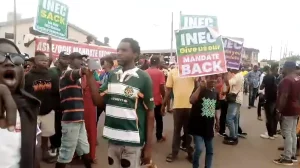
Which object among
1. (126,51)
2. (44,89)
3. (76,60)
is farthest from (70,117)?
(126,51)

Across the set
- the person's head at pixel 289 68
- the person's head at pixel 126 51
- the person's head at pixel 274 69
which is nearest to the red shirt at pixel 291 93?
the person's head at pixel 289 68

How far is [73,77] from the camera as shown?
13.3ft

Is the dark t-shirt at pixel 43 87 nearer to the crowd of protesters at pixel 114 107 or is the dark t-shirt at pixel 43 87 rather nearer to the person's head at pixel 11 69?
the crowd of protesters at pixel 114 107

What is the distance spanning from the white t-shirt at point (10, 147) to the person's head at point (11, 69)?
0.19 metres

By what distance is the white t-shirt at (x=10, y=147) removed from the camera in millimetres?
1602

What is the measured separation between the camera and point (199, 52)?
5145 mm

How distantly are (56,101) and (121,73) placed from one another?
241cm

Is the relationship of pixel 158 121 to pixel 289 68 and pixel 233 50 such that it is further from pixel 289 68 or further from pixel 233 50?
pixel 289 68

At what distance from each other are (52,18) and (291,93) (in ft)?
14.9

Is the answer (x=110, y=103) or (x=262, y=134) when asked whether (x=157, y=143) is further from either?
(x=110, y=103)

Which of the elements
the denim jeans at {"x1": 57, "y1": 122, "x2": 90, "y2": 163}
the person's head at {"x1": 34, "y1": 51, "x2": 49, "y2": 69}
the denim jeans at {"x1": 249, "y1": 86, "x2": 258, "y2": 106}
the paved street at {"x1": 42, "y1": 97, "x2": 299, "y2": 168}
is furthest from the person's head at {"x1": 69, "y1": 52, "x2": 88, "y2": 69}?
the denim jeans at {"x1": 249, "y1": 86, "x2": 258, "y2": 106}

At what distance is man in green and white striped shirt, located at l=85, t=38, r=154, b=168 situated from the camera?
3111 mm

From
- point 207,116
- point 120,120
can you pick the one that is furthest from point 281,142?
point 120,120

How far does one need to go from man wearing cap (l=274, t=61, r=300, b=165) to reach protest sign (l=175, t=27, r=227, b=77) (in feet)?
5.02
